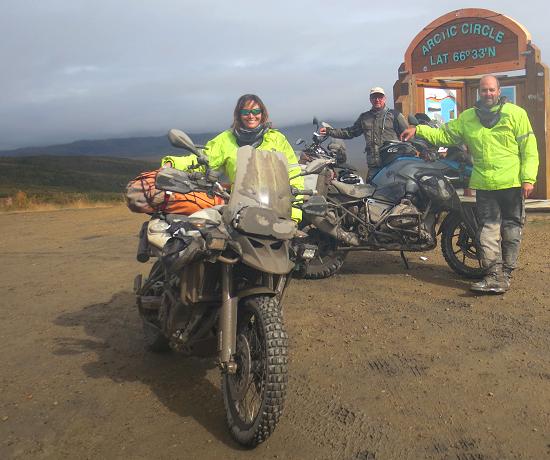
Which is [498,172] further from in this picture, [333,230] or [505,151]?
[333,230]

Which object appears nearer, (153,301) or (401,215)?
(153,301)

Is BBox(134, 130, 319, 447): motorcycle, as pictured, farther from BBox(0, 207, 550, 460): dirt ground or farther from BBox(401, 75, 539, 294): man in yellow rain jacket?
BBox(401, 75, 539, 294): man in yellow rain jacket

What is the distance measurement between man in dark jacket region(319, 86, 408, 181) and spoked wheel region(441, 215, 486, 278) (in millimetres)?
1778

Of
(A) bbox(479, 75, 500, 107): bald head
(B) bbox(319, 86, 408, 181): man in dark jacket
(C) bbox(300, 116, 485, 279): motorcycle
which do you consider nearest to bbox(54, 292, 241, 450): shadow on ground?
(C) bbox(300, 116, 485, 279): motorcycle

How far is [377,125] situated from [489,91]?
259cm

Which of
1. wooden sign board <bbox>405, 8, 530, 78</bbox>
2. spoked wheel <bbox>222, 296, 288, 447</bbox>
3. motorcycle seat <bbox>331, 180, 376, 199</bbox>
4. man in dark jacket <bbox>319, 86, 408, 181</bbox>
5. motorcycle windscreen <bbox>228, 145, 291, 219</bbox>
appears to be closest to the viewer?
spoked wheel <bbox>222, 296, 288, 447</bbox>

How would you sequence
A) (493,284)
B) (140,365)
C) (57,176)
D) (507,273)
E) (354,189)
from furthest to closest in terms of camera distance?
(57,176) < (354,189) < (507,273) < (493,284) < (140,365)

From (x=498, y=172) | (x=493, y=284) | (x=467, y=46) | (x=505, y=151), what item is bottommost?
(x=493, y=284)

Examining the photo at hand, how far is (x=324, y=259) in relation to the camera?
7172 mm

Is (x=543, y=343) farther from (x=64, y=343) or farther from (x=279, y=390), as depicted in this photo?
(x=64, y=343)

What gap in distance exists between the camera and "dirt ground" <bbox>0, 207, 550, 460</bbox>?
3291 millimetres

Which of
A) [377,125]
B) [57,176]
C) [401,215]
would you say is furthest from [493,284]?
[57,176]

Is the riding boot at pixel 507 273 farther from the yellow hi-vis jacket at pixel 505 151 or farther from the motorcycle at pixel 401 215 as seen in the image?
the yellow hi-vis jacket at pixel 505 151

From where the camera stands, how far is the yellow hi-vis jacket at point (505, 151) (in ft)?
19.7
